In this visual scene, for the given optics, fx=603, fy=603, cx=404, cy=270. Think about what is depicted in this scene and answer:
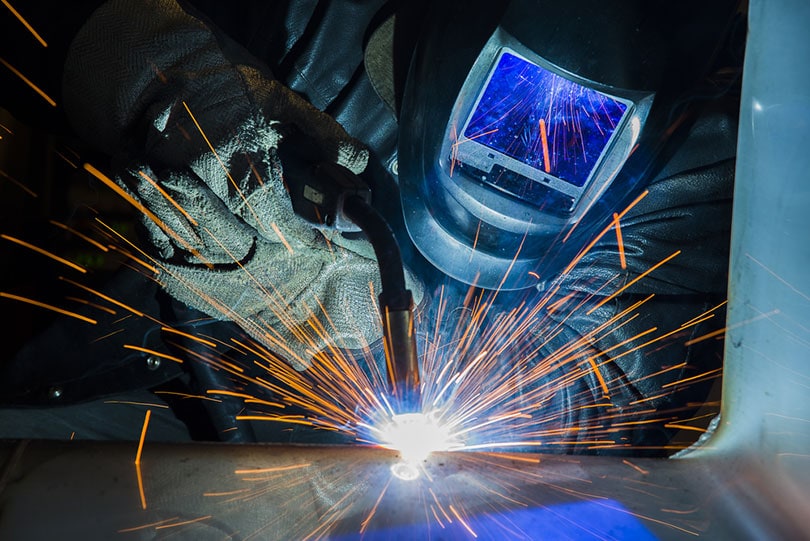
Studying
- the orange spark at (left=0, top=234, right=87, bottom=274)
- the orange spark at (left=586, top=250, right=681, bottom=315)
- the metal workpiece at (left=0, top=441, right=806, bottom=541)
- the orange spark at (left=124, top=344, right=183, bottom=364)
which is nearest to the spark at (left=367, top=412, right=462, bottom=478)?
the metal workpiece at (left=0, top=441, right=806, bottom=541)

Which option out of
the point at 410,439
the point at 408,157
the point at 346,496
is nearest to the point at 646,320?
the point at 408,157

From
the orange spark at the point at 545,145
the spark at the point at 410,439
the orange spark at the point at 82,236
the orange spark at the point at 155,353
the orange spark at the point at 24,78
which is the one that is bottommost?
the spark at the point at 410,439

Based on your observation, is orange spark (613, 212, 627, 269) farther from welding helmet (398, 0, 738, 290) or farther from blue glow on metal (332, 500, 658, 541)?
blue glow on metal (332, 500, 658, 541)

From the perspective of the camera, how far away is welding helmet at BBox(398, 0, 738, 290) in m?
1.09

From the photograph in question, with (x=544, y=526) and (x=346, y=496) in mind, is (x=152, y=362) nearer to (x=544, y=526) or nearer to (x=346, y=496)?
(x=346, y=496)

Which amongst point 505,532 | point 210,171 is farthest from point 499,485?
point 210,171

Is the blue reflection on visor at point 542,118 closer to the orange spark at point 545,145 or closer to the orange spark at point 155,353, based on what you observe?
the orange spark at point 545,145

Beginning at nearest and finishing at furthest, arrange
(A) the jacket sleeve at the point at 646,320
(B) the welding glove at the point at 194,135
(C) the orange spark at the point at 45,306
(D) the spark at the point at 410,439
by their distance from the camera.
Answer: (D) the spark at the point at 410,439 → (B) the welding glove at the point at 194,135 → (C) the orange spark at the point at 45,306 → (A) the jacket sleeve at the point at 646,320

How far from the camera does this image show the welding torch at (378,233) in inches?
31.1

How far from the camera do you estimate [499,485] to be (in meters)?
0.73

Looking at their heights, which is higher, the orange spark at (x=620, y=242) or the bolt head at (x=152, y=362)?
the orange spark at (x=620, y=242)

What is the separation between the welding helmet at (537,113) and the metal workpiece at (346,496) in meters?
0.60

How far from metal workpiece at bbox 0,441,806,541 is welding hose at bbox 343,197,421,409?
0.30ft

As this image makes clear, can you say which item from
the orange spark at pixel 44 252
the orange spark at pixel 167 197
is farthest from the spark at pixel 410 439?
the orange spark at pixel 44 252
